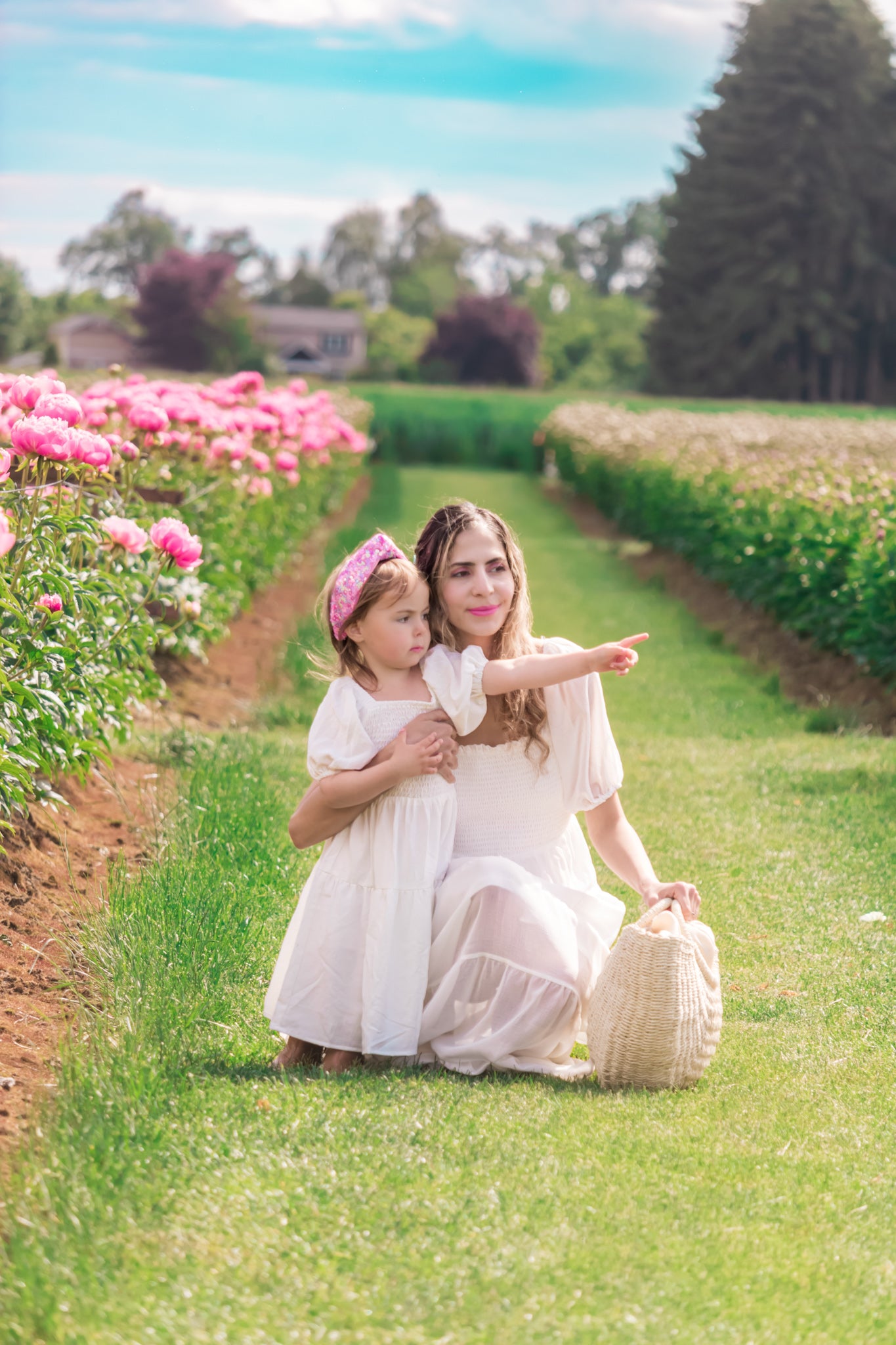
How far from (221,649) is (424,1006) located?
586 cm

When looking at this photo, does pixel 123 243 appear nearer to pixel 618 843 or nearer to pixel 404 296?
pixel 404 296

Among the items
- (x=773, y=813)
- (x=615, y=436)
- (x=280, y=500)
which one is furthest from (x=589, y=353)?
(x=773, y=813)

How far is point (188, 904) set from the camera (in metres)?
3.84

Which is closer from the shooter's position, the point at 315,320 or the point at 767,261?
the point at 767,261

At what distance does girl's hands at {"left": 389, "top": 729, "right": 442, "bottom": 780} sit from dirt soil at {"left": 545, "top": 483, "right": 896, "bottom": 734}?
4.96m

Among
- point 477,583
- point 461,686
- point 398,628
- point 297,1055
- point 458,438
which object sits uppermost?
point 458,438

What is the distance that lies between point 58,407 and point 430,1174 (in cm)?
236

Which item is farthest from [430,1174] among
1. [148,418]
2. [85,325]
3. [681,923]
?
[85,325]

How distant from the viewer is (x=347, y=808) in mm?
3264

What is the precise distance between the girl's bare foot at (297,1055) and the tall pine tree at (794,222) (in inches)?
2036

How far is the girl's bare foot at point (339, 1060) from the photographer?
3.25 metres

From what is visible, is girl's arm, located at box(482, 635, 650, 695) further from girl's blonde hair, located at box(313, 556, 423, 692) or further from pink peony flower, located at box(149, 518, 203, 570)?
pink peony flower, located at box(149, 518, 203, 570)

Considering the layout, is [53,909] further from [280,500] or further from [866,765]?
[280,500]

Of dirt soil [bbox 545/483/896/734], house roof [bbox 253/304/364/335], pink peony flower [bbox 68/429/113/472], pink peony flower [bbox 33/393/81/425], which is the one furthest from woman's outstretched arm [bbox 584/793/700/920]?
house roof [bbox 253/304/364/335]
